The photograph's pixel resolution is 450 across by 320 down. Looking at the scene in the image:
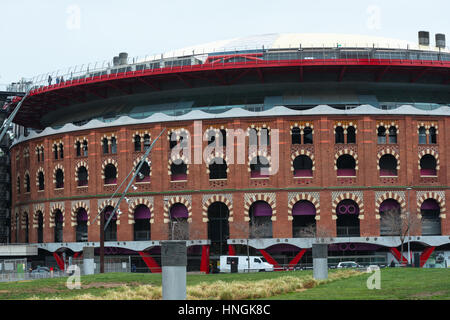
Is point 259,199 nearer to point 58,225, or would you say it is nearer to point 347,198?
point 347,198

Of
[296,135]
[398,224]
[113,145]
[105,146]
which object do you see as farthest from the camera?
[105,146]

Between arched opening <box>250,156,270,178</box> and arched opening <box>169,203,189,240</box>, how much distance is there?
7.92 metres

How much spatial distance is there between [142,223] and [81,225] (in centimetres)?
829

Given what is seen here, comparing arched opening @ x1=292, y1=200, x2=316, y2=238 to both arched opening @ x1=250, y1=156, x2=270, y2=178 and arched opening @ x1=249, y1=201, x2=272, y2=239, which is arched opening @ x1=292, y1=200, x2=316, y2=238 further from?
arched opening @ x1=250, y1=156, x2=270, y2=178

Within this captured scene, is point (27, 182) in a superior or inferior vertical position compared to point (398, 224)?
superior

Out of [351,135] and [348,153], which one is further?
[351,135]

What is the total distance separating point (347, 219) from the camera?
231ft

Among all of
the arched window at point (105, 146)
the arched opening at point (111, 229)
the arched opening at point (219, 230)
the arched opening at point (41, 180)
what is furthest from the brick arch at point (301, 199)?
the arched opening at point (41, 180)

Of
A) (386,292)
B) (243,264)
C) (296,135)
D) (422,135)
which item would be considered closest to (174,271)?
(386,292)

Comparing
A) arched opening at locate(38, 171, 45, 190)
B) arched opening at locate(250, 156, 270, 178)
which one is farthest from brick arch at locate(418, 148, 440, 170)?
arched opening at locate(38, 171, 45, 190)

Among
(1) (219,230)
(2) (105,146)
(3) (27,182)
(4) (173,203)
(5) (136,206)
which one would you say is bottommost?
(1) (219,230)

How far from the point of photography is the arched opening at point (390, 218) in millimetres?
66750
